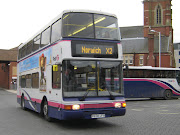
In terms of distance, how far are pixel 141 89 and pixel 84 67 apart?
1699 centimetres

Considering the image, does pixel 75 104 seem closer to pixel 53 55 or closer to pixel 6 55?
pixel 53 55

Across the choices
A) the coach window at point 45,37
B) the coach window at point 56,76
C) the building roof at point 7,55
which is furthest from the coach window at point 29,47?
the building roof at point 7,55

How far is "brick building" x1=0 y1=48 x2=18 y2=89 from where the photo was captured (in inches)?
2146

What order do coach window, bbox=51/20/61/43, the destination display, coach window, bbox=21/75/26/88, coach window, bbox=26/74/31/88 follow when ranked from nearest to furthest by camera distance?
the destination display
coach window, bbox=51/20/61/43
coach window, bbox=26/74/31/88
coach window, bbox=21/75/26/88

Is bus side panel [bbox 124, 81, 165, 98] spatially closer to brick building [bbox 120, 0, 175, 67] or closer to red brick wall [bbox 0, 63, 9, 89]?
brick building [bbox 120, 0, 175, 67]

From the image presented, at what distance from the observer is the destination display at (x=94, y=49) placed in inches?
389

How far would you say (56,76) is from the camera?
10484mm

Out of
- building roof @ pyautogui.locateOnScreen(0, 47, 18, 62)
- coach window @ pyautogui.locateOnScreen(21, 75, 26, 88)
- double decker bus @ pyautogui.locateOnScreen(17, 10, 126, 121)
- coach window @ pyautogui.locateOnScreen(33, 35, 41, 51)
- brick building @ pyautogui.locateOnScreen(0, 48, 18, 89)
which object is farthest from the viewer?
brick building @ pyautogui.locateOnScreen(0, 48, 18, 89)

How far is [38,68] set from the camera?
13227 millimetres

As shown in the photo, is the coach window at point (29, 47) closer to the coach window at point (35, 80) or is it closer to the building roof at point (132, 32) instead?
the coach window at point (35, 80)

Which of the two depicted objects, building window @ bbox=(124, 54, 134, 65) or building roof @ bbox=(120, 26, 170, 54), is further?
building window @ bbox=(124, 54, 134, 65)

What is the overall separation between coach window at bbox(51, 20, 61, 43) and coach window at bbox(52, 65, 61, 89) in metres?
1.09

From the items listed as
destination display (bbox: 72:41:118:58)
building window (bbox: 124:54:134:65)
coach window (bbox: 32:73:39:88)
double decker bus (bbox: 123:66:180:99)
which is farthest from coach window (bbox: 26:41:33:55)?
building window (bbox: 124:54:134:65)

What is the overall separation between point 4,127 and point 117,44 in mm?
5102
